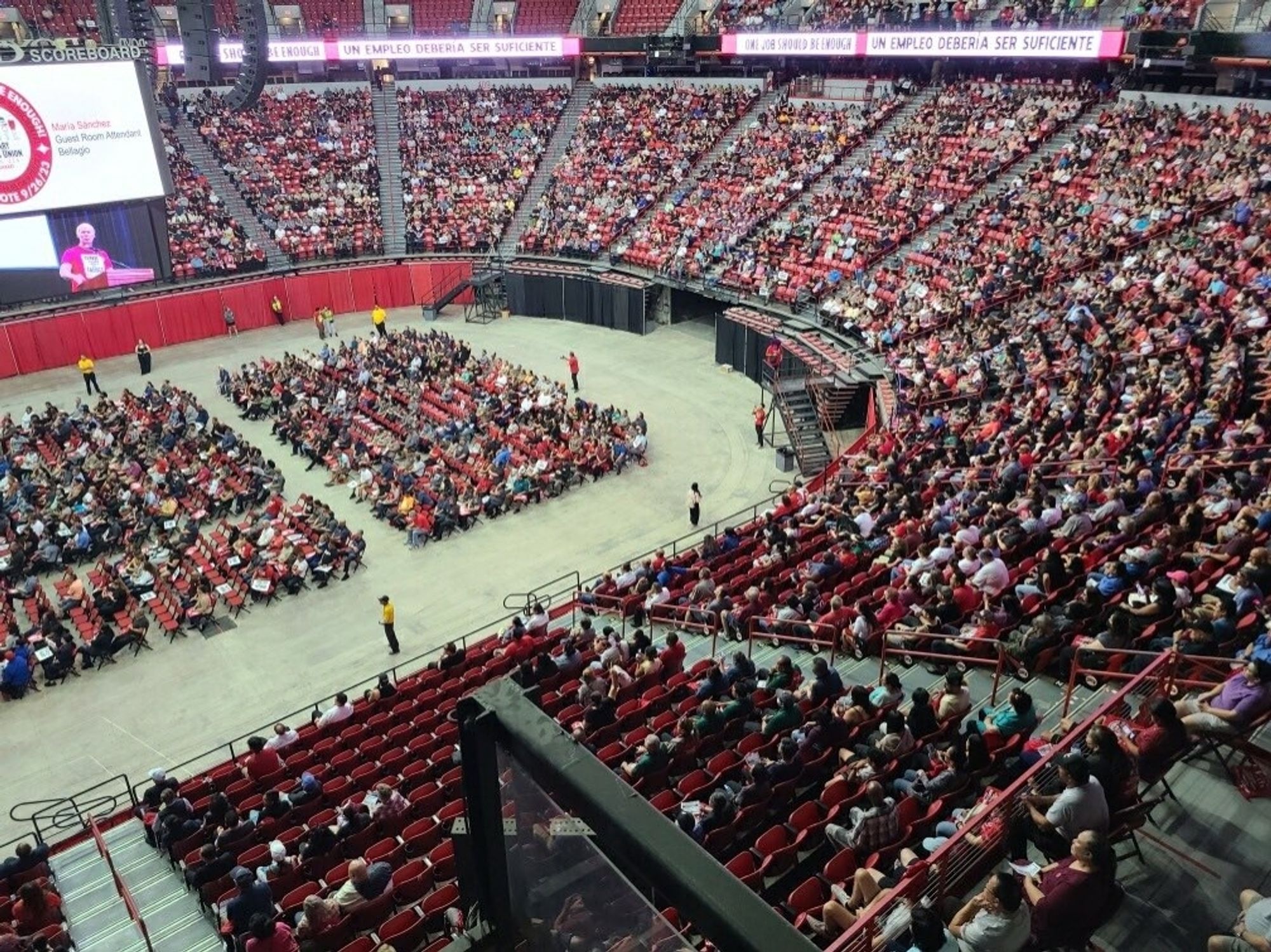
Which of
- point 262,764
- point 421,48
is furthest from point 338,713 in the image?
point 421,48

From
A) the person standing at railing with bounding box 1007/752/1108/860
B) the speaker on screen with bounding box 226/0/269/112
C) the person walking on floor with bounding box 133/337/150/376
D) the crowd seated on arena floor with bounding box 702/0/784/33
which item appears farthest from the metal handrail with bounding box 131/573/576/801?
the crowd seated on arena floor with bounding box 702/0/784/33

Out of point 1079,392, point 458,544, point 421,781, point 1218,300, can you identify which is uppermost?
point 1218,300

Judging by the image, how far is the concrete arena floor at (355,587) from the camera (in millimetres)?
16797

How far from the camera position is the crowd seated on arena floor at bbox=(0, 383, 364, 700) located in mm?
19438

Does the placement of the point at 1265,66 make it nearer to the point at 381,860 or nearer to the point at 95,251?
A: the point at 381,860

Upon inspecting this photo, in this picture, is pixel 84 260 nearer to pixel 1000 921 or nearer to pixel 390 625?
pixel 390 625

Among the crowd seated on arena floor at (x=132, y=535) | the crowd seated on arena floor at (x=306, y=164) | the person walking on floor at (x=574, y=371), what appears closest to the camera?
the crowd seated on arena floor at (x=132, y=535)

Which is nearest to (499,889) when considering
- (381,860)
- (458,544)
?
(381,860)

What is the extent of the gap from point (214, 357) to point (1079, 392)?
97.2ft

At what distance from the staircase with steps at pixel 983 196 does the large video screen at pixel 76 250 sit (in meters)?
22.6

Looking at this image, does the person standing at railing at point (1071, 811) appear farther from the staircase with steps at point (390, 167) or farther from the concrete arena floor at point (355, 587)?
the staircase with steps at point (390, 167)

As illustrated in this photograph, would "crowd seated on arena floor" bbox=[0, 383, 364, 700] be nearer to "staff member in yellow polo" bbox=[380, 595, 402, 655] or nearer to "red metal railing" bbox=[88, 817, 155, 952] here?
"staff member in yellow polo" bbox=[380, 595, 402, 655]

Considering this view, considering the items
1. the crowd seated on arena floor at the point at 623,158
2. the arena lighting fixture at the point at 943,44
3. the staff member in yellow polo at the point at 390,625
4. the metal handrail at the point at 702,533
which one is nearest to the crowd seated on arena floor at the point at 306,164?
the crowd seated on arena floor at the point at 623,158

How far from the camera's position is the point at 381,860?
10.8 metres
